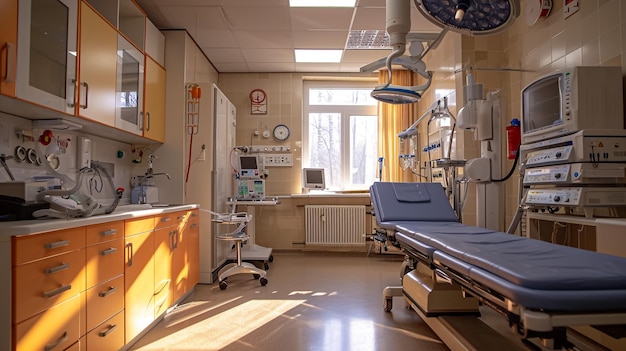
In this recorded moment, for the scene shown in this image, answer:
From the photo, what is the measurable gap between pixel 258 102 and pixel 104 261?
158 inches

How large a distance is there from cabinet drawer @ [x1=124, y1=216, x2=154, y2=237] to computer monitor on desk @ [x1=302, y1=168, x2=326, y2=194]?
2.94 metres

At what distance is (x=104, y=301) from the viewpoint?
202 centimetres

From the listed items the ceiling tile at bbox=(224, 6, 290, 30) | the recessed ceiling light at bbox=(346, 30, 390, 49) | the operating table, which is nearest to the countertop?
the operating table

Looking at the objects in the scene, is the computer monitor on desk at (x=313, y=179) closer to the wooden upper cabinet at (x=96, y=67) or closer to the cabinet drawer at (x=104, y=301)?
the wooden upper cabinet at (x=96, y=67)

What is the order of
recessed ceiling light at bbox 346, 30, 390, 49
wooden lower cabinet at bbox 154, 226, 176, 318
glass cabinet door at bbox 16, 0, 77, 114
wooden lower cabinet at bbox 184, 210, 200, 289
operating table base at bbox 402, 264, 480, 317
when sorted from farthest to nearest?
recessed ceiling light at bbox 346, 30, 390, 49
wooden lower cabinet at bbox 184, 210, 200, 289
wooden lower cabinet at bbox 154, 226, 176, 318
operating table base at bbox 402, 264, 480, 317
glass cabinet door at bbox 16, 0, 77, 114

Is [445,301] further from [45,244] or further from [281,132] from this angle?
[281,132]

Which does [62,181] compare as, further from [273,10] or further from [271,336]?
[273,10]

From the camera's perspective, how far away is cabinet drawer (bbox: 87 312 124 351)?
1898mm

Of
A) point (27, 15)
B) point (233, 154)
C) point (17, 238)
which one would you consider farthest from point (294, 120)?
point (17, 238)

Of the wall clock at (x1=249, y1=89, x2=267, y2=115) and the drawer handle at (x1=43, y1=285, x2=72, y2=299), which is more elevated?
the wall clock at (x1=249, y1=89, x2=267, y2=115)

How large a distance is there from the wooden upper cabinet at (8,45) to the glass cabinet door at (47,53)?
0.04 metres

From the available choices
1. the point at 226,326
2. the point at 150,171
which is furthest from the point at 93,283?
the point at 150,171

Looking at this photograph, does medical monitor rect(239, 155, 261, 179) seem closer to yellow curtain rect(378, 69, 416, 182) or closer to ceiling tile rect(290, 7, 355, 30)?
ceiling tile rect(290, 7, 355, 30)

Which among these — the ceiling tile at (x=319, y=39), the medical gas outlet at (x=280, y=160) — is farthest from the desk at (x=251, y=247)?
the ceiling tile at (x=319, y=39)
